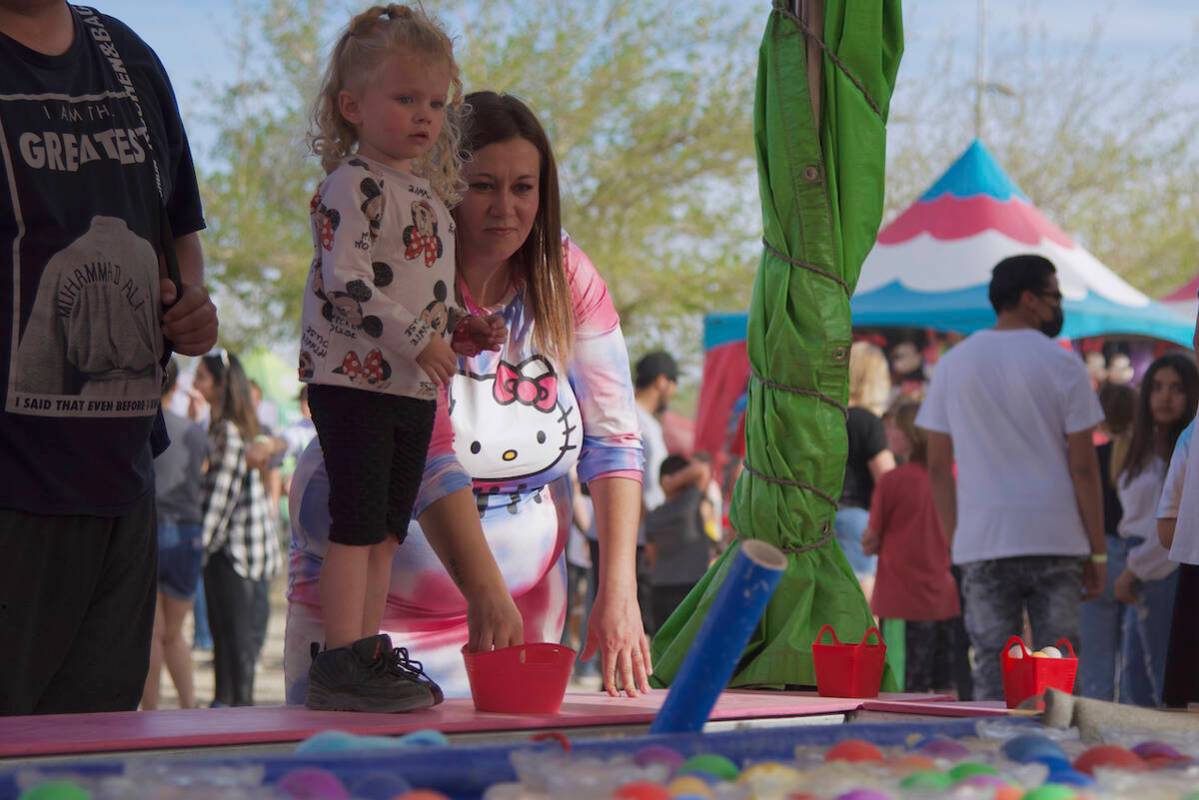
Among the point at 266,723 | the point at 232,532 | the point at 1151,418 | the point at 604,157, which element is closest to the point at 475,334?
the point at 266,723

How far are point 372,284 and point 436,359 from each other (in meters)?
0.14

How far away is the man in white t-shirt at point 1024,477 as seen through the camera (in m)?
5.02

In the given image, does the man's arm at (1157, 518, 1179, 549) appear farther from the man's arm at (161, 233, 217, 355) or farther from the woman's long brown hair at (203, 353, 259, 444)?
the woman's long brown hair at (203, 353, 259, 444)

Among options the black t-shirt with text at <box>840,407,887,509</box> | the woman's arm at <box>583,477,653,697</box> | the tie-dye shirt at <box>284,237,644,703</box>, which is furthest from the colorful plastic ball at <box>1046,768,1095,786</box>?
the black t-shirt with text at <box>840,407,887,509</box>

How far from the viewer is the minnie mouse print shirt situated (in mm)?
2129

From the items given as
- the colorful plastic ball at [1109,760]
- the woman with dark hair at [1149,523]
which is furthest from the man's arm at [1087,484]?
the colorful plastic ball at [1109,760]

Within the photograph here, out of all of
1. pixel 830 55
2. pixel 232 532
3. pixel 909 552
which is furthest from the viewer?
pixel 232 532

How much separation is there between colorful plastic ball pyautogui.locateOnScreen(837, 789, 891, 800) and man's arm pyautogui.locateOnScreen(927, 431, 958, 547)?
14.2 feet

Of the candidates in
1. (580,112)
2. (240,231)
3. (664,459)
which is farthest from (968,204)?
(240,231)

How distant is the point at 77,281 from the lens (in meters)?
2.18

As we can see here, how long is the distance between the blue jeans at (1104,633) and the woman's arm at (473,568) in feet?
14.5

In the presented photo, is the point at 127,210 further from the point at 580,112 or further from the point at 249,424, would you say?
the point at 580,112

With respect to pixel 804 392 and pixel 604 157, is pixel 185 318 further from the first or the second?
pixel 604 157

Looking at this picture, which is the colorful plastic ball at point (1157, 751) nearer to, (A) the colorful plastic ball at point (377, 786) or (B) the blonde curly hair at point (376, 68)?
(A) the colorful plastic ball at point (377, 786)
